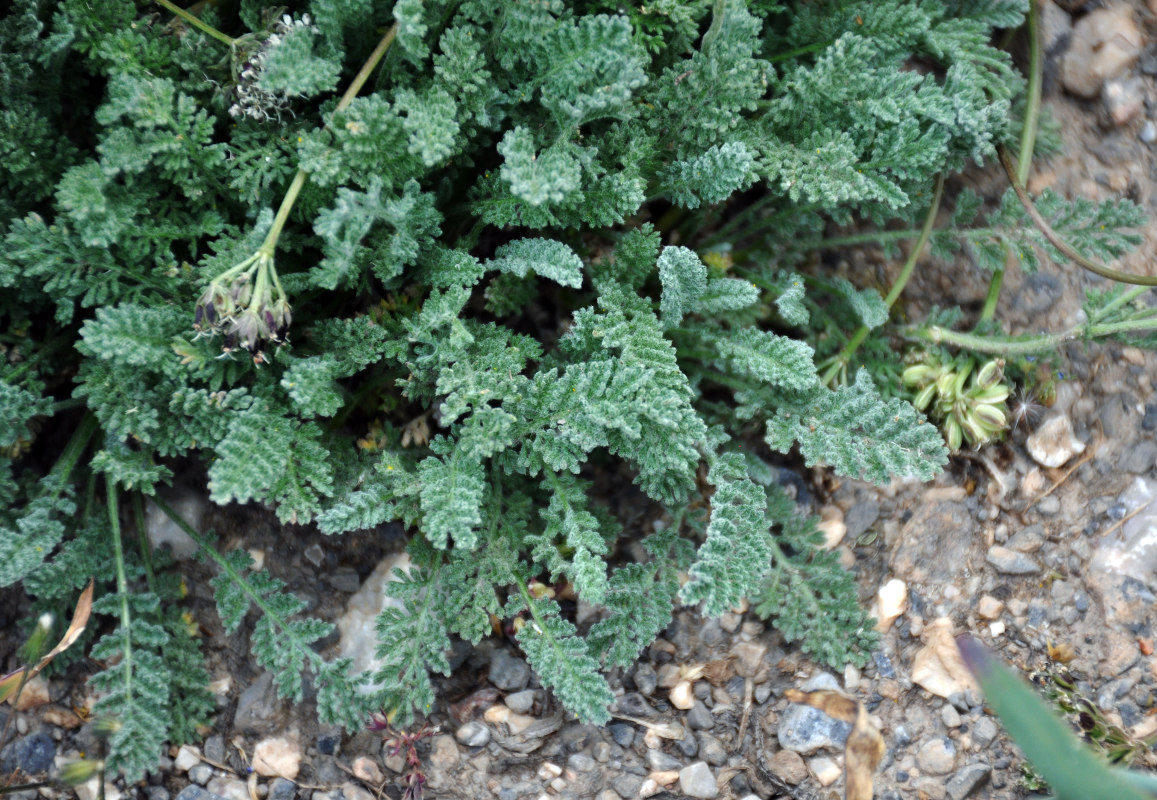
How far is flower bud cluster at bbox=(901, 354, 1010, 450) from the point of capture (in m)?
2.91

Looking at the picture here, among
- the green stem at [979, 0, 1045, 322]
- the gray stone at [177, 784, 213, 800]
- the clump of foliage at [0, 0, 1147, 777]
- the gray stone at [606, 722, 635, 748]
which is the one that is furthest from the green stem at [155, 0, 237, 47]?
the green stem at [979, 0, 1045, 322]

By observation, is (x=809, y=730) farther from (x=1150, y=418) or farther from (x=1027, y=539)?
(x=1150, y=418)

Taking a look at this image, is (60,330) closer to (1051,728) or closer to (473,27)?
(473,27)

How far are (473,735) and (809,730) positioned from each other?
107 cm

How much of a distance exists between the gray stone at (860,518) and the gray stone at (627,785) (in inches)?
43.8

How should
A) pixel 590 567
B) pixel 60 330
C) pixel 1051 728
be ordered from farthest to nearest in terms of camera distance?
1. pixel 60 330
2. pixel 590 567
3. pixel 1051 728

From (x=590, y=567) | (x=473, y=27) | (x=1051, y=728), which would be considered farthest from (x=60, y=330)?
(x=1051, y=728)

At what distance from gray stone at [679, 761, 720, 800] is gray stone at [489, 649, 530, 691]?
1.99 ft

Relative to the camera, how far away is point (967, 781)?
2512 mm

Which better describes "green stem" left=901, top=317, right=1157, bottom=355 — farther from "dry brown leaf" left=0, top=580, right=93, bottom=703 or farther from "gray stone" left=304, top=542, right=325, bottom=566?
"dry brown leaf" left=0, top=580, right=93, bottom=703

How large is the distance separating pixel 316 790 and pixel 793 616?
1.64 m

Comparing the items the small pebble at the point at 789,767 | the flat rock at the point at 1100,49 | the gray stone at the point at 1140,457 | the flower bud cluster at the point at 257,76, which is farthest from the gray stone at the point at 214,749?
the flat rock at the point at 1100,49

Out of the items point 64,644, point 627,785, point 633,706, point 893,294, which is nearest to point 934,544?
point 893,294

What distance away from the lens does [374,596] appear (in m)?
3.03
